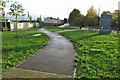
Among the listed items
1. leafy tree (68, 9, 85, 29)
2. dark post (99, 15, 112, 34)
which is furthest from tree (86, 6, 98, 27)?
dark post (99, 15, 112, 34)

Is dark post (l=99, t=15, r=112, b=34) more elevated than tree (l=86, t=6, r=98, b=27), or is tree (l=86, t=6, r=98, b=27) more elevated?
tree (l=86, t=6, r=98, b=27)

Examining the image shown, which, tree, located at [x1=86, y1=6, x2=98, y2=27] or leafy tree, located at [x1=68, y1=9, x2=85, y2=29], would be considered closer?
tree, located at [x1=86, y1=6, x2=98, y2=27]

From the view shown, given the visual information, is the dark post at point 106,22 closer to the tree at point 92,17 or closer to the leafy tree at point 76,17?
the tree at point 92,17

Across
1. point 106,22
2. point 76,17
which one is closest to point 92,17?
point 76,17

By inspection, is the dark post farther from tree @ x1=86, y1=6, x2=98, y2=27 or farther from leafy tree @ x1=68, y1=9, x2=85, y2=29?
leafy tree @ x1=68, y1=9, x2=85, y2=29

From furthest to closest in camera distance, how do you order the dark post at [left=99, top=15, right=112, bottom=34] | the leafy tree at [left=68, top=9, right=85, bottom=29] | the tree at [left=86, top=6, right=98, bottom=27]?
the leafy tree at [left=68, top=9, right=85, bottom=29] < the tree at [left=86, top=6, right=98, bottom=27] < the dark post at [left=99, top=15, right=112, bottom=34]

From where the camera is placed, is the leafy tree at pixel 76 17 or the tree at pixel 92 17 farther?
the leafy tree at pixel 76 17

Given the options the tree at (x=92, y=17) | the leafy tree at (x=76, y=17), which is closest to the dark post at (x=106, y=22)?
the tree at (x=92, y=17)

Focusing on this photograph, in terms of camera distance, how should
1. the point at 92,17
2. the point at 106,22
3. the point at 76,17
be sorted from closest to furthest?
the point at 106,22, the point at 92,17, the point at 76,17

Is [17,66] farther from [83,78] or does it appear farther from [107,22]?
[107,22]

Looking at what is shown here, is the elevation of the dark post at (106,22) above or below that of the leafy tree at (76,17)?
below

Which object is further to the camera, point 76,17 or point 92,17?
point 76,17

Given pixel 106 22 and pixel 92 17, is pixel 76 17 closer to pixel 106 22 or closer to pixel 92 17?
pixel 92 17

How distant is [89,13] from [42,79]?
161 ft
